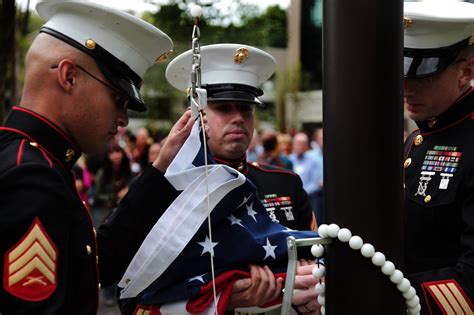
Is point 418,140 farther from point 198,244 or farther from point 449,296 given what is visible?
point 198,244

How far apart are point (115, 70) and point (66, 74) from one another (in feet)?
0.62

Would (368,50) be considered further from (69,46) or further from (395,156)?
(69,46)

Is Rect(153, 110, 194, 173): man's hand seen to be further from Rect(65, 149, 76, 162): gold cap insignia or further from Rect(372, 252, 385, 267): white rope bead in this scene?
Rect(372, 252, 385, 267): white rope bead

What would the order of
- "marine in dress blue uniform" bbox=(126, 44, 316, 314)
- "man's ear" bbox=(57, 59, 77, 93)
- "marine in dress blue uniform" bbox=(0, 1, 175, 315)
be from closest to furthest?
"marine in dress blue uniform" bbox=(0, 1, 175, 315)
"man's ear" bbox=(57, 59, 77, 93)
"marine in dress blue uniform" bbox=(126, 44, 316, 314)

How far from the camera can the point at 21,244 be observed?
1711 mm

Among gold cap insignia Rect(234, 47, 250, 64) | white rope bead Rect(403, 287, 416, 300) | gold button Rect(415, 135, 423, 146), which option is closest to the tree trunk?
gold cap insignia Rect(234, 47, 250, 64)

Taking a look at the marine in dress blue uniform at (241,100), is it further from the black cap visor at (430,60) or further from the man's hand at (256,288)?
the man's hand at (256,288)

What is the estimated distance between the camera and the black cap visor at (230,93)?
11.5 feet

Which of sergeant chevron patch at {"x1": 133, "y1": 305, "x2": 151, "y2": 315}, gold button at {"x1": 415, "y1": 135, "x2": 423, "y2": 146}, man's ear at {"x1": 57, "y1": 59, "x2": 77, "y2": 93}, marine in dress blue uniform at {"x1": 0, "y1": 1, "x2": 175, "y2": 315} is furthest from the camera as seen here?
gold button at {"x1": 415, "y1": 135, "x2": 423, "y2": 146}

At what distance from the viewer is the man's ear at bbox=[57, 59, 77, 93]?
1972 millimetres

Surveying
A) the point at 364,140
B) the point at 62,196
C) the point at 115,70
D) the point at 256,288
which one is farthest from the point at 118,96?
the point at 364,140

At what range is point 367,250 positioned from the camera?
5.28ft

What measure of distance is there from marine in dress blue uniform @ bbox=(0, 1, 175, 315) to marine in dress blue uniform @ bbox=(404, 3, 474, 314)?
3.19 ft

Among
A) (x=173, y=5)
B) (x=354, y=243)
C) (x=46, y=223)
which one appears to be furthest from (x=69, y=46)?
(x=173, y=5)
